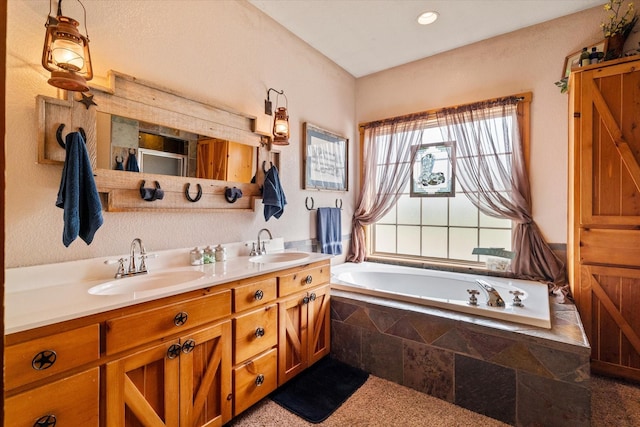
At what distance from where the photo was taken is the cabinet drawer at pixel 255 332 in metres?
1.55

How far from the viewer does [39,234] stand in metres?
1.32

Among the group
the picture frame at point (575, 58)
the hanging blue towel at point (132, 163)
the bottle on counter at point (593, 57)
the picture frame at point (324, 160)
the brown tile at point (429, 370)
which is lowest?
the brown tile at point (429, 370)

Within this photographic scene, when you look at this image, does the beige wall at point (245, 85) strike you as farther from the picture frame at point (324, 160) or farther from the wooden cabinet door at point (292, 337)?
the wooden cabinet door at point (292, 337)

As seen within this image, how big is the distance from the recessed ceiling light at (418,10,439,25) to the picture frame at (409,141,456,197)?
1.07 meters

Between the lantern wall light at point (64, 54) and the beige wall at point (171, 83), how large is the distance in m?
0.13

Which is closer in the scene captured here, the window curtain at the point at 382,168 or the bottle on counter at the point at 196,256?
the bottle on counter at the point at 196,256

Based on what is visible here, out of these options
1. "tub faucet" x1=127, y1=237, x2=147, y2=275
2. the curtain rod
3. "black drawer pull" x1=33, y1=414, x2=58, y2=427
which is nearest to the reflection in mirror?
"tub faucet" x1=127, y1=237, x2=147, y2=275

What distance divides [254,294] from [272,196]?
0.79 meters

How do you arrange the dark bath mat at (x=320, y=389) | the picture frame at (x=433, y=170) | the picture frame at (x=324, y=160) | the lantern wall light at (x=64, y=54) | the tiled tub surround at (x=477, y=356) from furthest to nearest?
the picture frame at (x=433, y=170)
the picture frame at (x=324, y=160)
the dark bath mat at (x=320, y=389)
the tiled tub surround at (x=477, y=356)
the lantern wall light at (x=64, y=54)

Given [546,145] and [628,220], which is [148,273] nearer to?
[628,220]

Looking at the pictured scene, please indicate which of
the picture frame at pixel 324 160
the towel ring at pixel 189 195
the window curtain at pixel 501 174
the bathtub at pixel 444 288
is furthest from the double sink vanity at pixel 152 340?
the window curtain at pixel 501 174

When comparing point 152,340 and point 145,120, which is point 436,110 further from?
point 152,340

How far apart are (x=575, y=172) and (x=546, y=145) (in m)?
0.53

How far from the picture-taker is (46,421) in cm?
93
